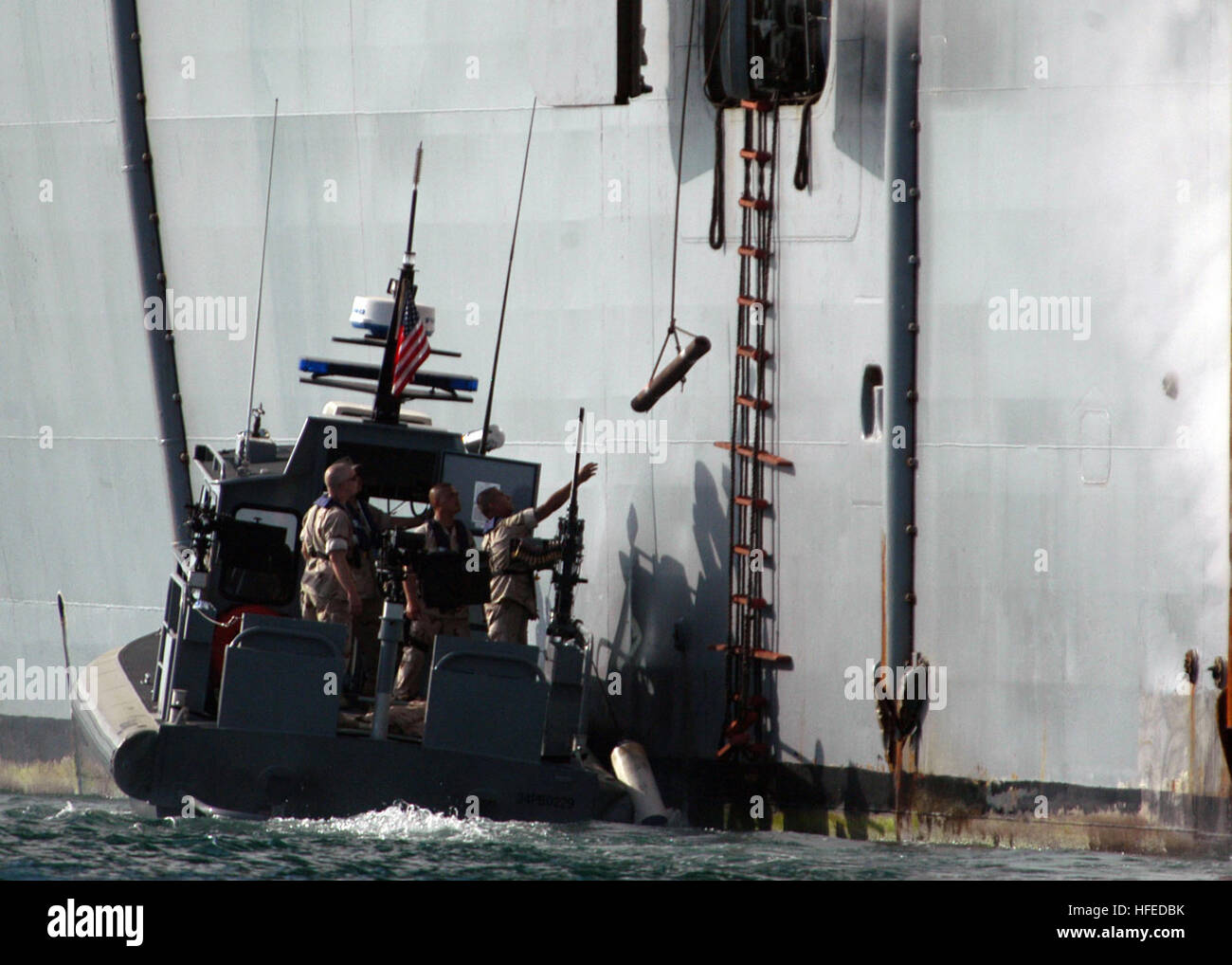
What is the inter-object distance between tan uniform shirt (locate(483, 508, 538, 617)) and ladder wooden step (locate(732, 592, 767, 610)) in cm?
154

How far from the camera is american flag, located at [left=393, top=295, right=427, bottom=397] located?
11281 mm

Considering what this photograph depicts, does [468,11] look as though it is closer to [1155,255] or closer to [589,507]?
[589,507]

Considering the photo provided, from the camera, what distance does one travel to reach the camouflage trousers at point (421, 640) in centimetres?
1073

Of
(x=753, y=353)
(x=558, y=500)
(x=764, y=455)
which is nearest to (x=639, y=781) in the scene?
(x=558, y=500)

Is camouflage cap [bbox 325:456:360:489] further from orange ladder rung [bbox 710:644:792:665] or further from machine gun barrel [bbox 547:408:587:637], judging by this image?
orange ladder rung [bbox 710:644:792:665]

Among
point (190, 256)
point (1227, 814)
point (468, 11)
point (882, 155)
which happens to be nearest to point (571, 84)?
point (468, 11)

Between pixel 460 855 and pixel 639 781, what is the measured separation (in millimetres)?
2739

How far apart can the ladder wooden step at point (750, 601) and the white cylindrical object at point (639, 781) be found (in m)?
1.17

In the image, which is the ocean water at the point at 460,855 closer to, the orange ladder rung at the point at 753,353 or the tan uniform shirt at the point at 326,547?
the tan uniform shirt at the point at 326,547

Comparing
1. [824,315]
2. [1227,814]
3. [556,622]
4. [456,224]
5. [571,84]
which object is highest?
[571,84]

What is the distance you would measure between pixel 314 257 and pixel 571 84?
261cm

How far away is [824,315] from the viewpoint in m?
11.5

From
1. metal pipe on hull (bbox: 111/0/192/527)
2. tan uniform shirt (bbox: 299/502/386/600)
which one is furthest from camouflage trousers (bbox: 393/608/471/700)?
metal pipe on hull (bbox: 111/0/192/527)

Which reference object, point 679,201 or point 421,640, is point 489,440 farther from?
point 679,201
